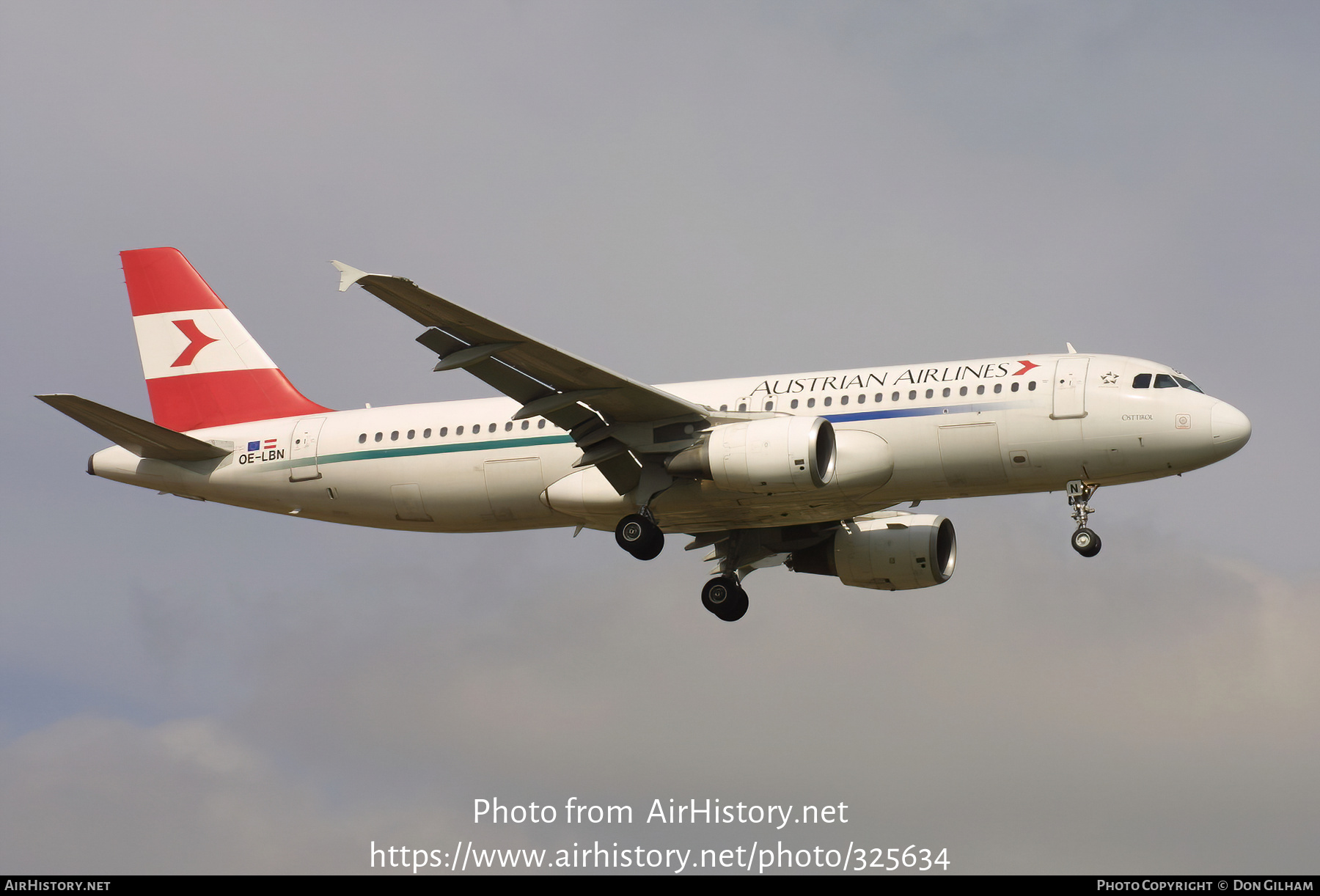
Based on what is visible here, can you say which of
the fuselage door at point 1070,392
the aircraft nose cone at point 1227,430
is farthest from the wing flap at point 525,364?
the aircraft nose cone at point 1227,430

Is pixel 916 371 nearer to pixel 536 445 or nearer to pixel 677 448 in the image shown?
pixel 677 448

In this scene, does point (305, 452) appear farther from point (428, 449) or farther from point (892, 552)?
point (892, 552)

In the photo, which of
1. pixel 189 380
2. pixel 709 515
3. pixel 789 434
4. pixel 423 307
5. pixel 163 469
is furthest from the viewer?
pixel 189 380

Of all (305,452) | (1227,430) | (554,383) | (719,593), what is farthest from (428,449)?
(1227,430)

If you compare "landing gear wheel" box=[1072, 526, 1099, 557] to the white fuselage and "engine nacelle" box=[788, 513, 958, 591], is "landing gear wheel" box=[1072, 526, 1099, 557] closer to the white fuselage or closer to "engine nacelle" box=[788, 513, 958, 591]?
the white fuselage

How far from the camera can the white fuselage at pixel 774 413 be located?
3244 centimetres

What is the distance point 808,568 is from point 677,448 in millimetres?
7438

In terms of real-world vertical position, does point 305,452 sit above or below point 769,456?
above

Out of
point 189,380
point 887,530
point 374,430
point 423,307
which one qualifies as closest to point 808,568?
point 887,530

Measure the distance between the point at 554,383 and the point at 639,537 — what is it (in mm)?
3983

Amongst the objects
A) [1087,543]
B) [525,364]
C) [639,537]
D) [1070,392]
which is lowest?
[639,537]

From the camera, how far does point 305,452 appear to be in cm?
3744

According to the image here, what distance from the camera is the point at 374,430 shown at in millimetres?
37062

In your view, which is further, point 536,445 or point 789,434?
point 536,445
